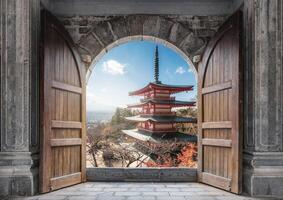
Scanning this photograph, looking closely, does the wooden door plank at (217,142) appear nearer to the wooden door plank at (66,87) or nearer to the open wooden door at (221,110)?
the open wooden door at (221,110)

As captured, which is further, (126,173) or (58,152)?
(126,173)

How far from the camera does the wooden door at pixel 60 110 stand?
392 cm

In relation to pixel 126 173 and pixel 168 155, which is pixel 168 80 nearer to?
pixel 168 155

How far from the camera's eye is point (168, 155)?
19078 millimetres

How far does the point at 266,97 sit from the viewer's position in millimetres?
3807

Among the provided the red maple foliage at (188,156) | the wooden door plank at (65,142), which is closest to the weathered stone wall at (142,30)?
the wooden door plank at (65,142)

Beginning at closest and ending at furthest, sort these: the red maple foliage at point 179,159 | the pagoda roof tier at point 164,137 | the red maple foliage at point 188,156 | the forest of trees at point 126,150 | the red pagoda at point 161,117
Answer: the forest of trees at point 126,150 < the red maple foliage at point 188,156 < the red maple foliage at point 179,159 < the pagoda roof tier at point 164,137 < the red pagoda at point 161,117

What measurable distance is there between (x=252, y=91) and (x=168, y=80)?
25003 millimetres

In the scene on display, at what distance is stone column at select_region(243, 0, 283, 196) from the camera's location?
3.76 meters

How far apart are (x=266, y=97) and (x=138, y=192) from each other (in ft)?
6.30

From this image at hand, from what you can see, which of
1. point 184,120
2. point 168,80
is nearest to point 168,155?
point 184,120

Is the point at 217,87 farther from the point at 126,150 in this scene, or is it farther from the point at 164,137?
the point at 164,137

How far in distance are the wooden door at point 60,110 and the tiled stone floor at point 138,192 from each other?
217mm

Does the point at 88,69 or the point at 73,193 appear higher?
the point at 88,69
